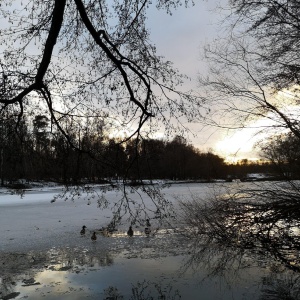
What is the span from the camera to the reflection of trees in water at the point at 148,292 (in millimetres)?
6164

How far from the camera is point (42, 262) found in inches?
333

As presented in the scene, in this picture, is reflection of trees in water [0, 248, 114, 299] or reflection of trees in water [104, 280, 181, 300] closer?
reflection of trees in water [104, 280, 181, 300]

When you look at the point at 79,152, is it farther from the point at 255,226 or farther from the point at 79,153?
the point at 255,226

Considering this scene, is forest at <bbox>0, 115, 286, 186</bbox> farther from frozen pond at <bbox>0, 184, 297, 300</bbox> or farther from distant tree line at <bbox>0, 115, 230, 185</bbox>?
frozen pond at <bbox>0, 184, 297, 300</bbox>

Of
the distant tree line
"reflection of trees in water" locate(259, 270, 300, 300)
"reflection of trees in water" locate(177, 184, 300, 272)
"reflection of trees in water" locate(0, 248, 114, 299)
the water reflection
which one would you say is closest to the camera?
the distant tree line

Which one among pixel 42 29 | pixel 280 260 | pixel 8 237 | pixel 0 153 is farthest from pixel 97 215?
pixel 42 29

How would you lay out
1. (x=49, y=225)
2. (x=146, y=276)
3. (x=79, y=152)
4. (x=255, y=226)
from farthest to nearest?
(x=49, y=225), (x=255, y=226), (x=146, y=276), (x=79, y=152)

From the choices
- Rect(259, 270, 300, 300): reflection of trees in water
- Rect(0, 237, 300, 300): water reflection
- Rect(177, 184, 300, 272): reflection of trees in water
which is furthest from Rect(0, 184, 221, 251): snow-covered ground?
Rect(259, 270, 300, 300): reflection of trees in water

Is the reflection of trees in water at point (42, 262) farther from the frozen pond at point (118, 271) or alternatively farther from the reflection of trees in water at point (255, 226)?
the reflection of trees in water at point (255, 226)

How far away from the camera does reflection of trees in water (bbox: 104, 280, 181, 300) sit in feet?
20.2

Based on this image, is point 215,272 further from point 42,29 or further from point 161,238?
point 42,29

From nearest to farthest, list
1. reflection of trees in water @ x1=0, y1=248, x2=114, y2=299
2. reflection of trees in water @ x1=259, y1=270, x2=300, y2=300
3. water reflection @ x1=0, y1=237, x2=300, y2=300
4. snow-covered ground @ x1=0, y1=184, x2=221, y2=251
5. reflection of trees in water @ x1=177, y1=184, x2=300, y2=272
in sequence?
reflection of trees in water @ x1=259, y1=270, x2=300, y2=300 → water reflection @ x1=0, y1=237, x2=300, y2=300 → reflection of trees in water @ x1=0, y1=248, x2=114, y2=299 → reflection of trees in water @ x1=177, y1=184, x2=300, y2=272 → snow-covered ground @ x1=0, y1=184, x2=221, y2=251

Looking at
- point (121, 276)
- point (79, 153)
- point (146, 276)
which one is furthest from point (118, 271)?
point (79, 153)

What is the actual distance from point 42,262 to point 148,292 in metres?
3.17
